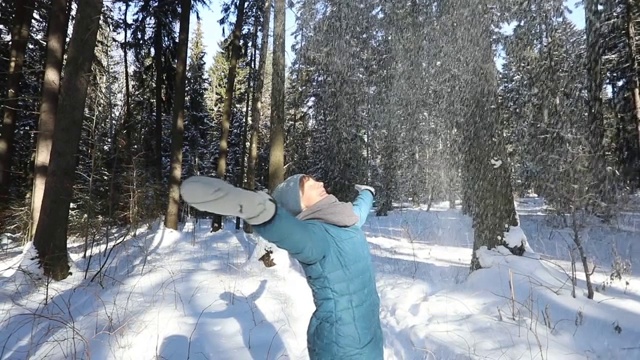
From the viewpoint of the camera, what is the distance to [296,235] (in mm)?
1517

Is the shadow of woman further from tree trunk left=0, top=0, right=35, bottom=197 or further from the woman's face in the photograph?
tree trunk left=0, top=0, right=35, bottom=197

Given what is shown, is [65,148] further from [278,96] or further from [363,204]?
[363,204]

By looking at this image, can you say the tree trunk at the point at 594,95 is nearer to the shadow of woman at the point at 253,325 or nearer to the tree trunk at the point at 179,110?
the shadow of woman at the point at 253,325

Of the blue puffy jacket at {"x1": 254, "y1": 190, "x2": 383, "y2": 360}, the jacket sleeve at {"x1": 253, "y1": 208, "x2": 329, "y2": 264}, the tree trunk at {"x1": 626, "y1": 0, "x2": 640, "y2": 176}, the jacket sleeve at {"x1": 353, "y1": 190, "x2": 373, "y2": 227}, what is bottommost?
the blue puffy jacket at {"x1": 254, "y1": 190, "x2": 383, "y2": 360}


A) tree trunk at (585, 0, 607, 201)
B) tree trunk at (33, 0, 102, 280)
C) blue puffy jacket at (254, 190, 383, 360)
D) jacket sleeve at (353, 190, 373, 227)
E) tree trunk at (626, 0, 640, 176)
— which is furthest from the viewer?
tree trunk at (626, 0, 640, 176)

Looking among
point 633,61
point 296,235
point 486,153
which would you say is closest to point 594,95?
point 486,153

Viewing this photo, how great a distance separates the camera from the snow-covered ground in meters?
3.48

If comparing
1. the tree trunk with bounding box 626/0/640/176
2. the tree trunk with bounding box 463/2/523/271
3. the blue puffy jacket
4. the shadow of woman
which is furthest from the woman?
the tree trunk with bounding box 626/0/640/176

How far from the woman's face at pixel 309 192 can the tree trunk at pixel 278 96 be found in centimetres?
568

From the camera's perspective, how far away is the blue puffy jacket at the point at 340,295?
1.74m

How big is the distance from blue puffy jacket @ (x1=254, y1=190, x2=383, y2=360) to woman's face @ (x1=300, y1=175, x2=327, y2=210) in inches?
4.5

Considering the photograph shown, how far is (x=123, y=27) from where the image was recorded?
55.7 feet

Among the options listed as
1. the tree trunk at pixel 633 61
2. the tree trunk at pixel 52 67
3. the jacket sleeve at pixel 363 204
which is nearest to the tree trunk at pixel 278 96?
the tree trunk at pixel 52 67

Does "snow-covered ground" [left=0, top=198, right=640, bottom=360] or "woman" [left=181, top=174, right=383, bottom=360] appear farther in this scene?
"snow-covered ground" [left=0, top=198, right=640, bottom=360]
